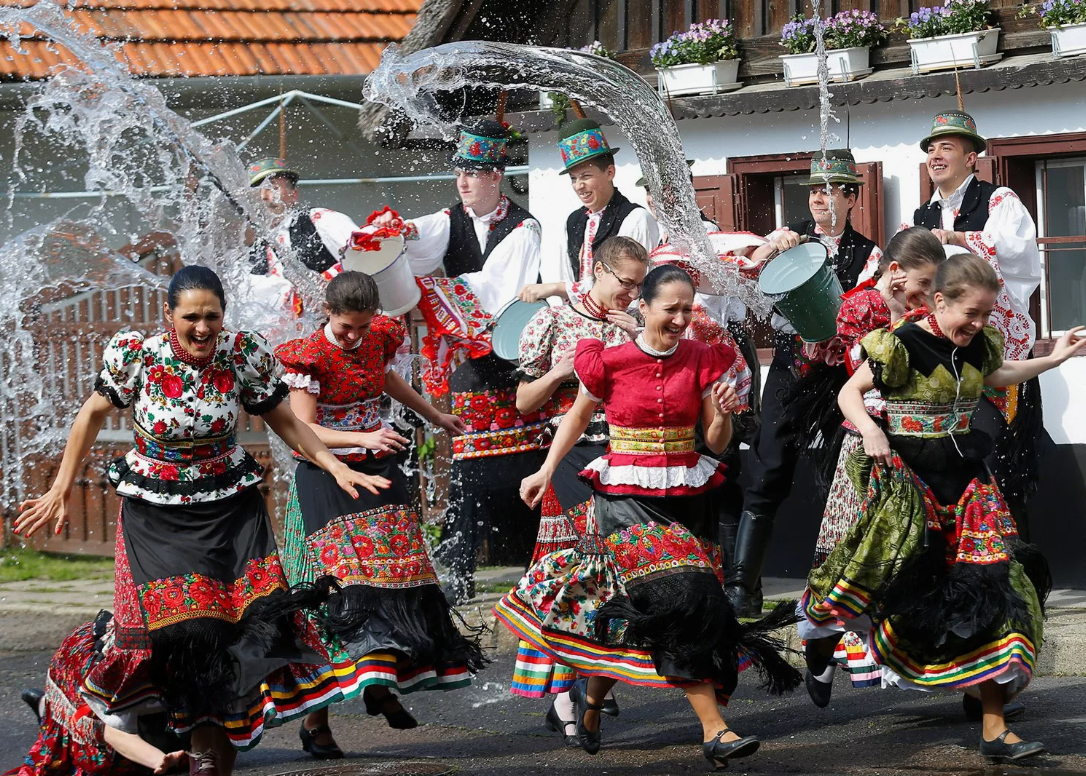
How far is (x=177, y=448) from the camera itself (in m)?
5.16

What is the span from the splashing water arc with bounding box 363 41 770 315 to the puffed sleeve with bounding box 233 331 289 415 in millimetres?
2099

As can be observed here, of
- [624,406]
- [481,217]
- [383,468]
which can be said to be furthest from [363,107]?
[624,406]

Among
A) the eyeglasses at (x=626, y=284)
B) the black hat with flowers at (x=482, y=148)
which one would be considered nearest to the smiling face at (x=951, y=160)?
the eyeglasses at (x=626, y=284)

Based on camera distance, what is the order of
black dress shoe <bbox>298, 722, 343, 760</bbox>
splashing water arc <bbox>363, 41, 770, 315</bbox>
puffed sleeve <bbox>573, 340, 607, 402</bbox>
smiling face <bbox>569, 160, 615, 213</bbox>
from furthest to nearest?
smiling face <bbox>569, 160, 615, 213</bbox>
splashing water arc <bbox>363, 41, 770, 315</bbox>
black dress shoe <bbox>298, 722, 343, 760</bbox>
puffed sleeve <bbox>573, 340, 607, 402</bbox>

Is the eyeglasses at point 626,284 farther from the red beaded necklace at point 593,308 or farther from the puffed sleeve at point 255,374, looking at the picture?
the puffed sleeve at point 255,374

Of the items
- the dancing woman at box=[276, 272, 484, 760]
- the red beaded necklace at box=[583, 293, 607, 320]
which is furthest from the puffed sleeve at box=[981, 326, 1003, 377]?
the dancing woman at box=[276, 272, 484, 760]

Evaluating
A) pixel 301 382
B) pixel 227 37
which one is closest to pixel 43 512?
pixel 301 382

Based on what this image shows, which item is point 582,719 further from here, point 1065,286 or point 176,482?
point 1065,286

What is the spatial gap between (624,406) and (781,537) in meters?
4.02

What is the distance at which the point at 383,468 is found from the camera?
628 centimetres

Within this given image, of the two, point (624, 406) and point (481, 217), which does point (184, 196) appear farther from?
point (624, 406)

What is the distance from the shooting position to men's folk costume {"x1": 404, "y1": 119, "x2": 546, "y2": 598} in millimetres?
7695

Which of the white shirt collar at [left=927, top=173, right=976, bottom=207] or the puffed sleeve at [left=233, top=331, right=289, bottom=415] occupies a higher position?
the white shirt collar at [left=927, top=173, right=976, bottom=207]

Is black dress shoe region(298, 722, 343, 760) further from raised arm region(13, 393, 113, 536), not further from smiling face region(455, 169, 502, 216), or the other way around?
smiling face region(455, 169, 502, 216)
